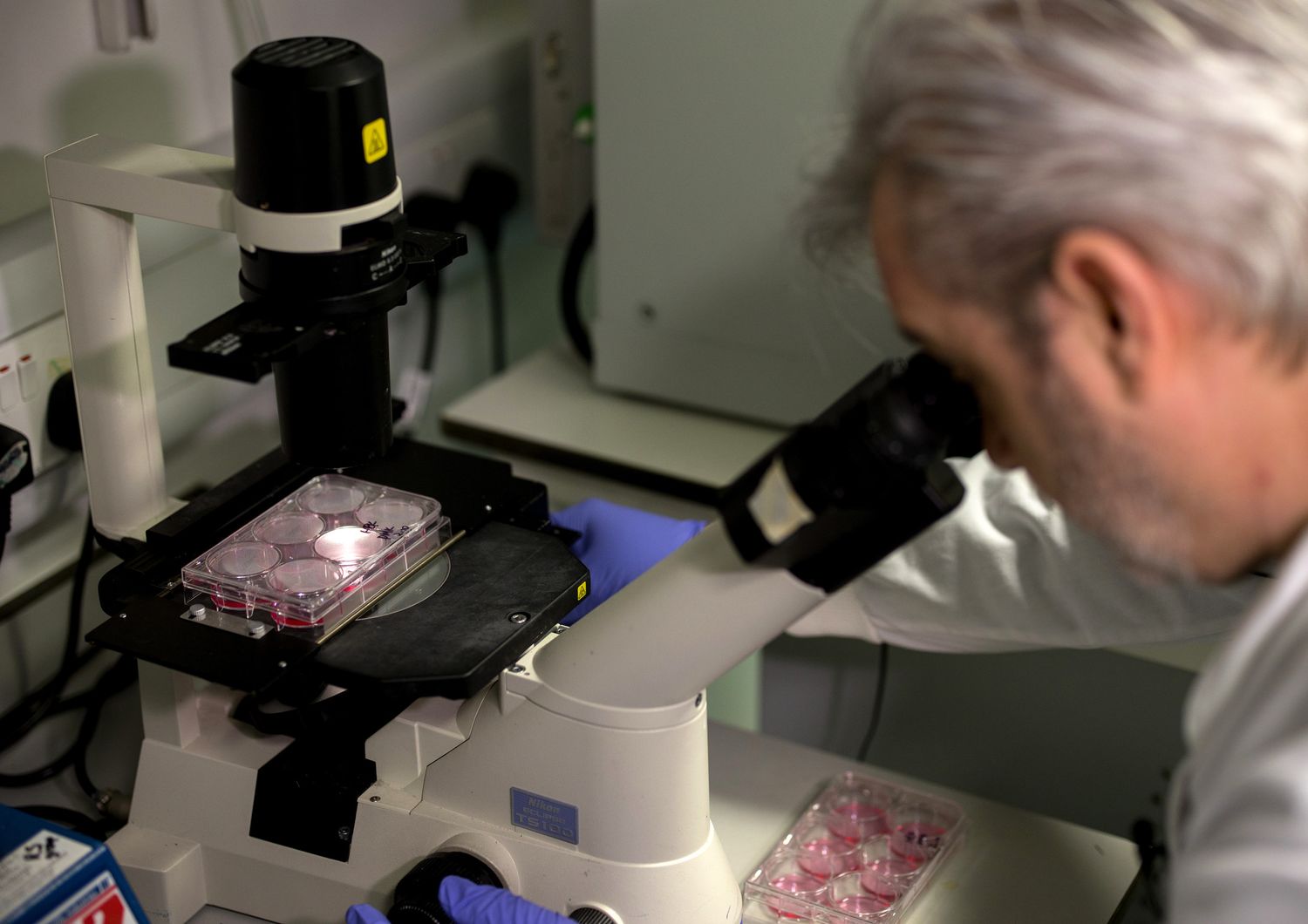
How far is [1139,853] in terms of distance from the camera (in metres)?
1.17

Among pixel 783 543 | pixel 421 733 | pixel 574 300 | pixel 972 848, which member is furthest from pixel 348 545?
pixel 574 300

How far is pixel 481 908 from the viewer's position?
0.95 meters

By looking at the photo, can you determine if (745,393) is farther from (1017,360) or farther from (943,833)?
(1017,360)

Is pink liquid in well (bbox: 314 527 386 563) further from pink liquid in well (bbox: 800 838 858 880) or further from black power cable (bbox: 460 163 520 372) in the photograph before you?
black power cable (bbox: 460 163 520 372)

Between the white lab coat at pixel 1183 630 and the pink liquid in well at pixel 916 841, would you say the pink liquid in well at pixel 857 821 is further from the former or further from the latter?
the white lab coat at pixel 1183 630

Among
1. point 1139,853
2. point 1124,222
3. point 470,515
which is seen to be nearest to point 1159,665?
point 1139,853

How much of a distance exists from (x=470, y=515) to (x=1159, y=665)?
891 mm

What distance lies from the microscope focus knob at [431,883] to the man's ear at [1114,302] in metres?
0.57

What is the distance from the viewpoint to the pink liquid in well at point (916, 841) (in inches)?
45.3

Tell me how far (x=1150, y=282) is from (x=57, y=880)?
71 centimetres

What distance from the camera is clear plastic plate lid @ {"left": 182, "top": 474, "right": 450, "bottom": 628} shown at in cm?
97

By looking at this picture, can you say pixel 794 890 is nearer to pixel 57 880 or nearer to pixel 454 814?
pixel 454 814

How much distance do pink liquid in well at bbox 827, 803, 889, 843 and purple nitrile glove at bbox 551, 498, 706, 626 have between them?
0.97 ft

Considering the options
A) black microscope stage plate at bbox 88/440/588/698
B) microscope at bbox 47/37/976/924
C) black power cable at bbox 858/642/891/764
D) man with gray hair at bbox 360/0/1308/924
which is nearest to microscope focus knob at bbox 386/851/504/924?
microscope at bbox 47/37/976/924
